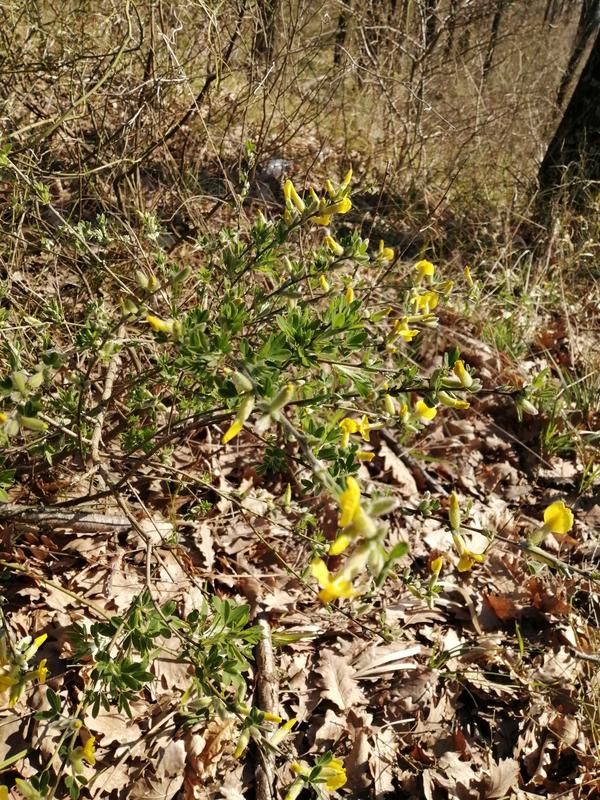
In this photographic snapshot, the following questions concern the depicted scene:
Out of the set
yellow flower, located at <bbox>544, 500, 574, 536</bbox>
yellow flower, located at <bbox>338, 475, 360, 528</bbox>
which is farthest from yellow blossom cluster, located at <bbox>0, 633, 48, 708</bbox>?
yellow flower, located at <bbox>544, 500, 574, 536</bbox>

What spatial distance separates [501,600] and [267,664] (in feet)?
3.35

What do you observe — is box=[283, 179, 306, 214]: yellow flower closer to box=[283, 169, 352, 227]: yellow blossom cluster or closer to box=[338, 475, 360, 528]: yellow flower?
box=[283, 169, 352, 227]: yellow blossom cluster

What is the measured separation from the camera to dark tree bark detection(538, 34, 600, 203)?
4469 mm

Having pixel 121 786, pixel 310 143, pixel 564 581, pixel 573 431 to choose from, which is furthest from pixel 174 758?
pixel 310 143

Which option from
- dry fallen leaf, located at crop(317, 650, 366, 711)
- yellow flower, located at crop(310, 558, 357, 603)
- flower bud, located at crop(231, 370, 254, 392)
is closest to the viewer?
yellow flower, located at crop(310, 558, 357, 603)

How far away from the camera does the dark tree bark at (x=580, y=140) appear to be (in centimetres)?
447

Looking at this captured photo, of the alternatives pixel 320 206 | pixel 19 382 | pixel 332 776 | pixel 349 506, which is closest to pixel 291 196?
pixel 320 206

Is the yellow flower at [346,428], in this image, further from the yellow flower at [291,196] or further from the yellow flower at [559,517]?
the yellow flower at [291,196]

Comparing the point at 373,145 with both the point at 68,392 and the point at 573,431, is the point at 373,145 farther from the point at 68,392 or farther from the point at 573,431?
the point at 68,392

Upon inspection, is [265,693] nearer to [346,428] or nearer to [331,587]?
[346,428]

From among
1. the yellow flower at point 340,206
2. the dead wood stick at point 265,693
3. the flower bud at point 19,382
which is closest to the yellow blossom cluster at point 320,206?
the yellow flower at point 340,206

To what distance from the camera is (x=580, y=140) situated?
457 centimetres

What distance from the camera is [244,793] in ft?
5.64

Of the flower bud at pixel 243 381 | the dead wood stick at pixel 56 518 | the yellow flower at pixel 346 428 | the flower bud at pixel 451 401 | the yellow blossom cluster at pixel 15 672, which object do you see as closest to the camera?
the flower bud at pixel 243 381
